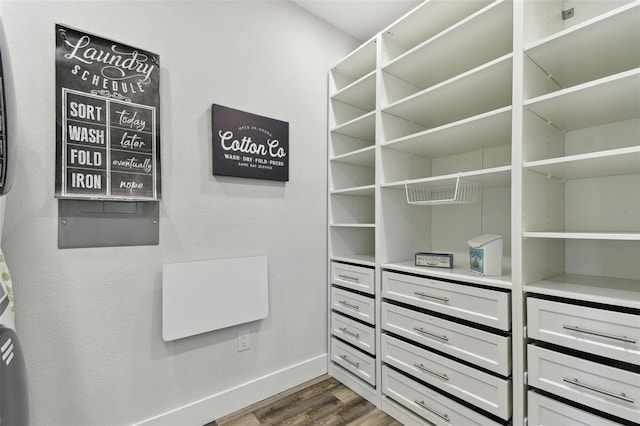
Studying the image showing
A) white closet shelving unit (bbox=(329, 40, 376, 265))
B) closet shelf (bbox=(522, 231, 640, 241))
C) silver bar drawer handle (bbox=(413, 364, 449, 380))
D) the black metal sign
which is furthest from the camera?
white closet shelving unit (bbox=(329, 40, 376, 265))

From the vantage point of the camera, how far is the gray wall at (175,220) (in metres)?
1.24

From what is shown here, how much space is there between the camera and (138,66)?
1.46 m

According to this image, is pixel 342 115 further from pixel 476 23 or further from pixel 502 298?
pixel 502 298

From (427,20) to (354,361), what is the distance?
7.06ft

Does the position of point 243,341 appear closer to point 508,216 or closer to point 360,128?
point 360,128

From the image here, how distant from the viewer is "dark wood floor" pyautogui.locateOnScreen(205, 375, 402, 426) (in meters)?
1.65

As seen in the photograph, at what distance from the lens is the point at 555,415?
3.57ft

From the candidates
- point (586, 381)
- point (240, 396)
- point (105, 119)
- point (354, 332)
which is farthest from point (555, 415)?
point (105, 119)

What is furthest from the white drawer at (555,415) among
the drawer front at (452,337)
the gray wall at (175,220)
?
the gray wall at (175,220)

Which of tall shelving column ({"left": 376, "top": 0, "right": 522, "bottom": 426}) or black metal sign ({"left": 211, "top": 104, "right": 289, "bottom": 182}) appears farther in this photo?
black metal sign ({"left": 211, "top": 104, "right": 289, "bottom": 182})

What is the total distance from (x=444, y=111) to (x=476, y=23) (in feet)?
1.67

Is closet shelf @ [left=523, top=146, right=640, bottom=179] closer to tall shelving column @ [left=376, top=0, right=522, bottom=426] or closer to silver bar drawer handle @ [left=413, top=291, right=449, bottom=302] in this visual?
tall shelving column @ [left=376, top=0, right=522, bottom=426]

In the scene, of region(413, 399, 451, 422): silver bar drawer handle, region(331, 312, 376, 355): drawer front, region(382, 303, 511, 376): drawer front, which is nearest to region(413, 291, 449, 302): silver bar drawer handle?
region(382, 303, 511, 376): drawer front

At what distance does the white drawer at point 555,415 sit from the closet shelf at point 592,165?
2.99 feet
